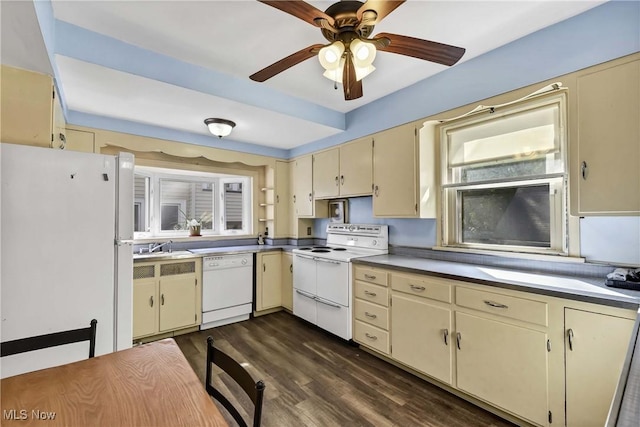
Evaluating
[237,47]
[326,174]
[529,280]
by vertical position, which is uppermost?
[237,47]

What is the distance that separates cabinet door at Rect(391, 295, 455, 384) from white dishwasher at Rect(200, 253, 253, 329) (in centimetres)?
194

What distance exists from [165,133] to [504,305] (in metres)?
3.71

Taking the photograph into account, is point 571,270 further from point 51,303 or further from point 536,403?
point 51,303

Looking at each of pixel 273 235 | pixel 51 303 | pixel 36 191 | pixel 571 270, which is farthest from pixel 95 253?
pixel 571 270

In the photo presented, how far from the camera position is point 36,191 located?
4.66 ft

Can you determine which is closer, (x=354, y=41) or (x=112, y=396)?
(x=112, y=396)

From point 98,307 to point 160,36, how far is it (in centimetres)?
183

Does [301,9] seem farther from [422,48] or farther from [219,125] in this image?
[219,125]

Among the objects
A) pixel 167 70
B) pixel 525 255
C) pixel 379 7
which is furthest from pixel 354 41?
pixel 525 255

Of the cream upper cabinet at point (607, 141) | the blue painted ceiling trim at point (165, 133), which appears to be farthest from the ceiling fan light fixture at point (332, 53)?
the blue painted ceiling trim at point (165, 133)

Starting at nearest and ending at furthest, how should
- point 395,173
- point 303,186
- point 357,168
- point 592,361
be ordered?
point 592,361 < point 395,173 < point 357,168 < point 303,186

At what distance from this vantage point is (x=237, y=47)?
208cm

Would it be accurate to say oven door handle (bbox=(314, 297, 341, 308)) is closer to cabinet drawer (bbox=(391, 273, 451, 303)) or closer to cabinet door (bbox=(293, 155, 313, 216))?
cabinet drawer (bbox=(391, 273, 451, 303))

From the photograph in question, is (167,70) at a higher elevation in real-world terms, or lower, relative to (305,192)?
higher
